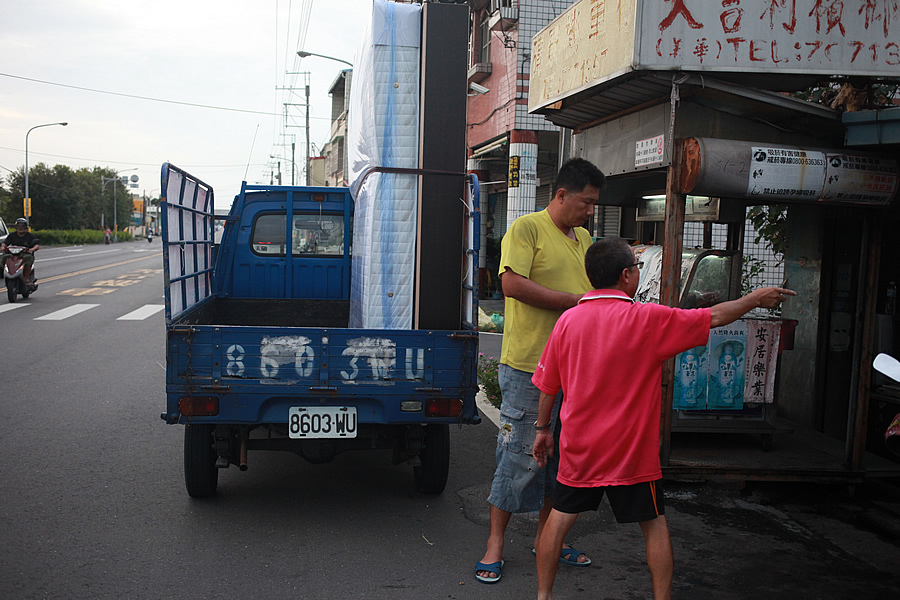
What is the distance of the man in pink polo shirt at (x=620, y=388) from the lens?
9.66ft

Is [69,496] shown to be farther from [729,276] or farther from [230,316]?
[729,276]

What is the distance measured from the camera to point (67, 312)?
1412cm

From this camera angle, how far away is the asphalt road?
3662 mm

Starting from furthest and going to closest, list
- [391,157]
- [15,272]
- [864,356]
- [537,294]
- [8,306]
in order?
[15,272] < [8,306] < [864,356] < [391,157] < [537,294]

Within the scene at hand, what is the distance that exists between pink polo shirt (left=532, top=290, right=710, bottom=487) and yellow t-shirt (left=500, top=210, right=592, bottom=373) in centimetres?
57

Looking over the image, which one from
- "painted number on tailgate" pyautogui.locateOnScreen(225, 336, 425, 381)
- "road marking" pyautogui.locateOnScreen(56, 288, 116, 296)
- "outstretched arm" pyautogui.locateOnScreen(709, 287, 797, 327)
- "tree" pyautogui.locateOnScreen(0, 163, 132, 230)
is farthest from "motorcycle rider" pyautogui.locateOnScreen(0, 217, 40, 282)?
"tree" pyautogui.locateOnScreen(0, 163, 132, 230)

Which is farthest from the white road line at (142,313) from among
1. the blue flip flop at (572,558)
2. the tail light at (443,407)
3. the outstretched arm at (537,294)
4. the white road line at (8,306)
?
the outstretched arm at (537,294)

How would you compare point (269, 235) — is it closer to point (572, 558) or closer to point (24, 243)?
point (572, 558)

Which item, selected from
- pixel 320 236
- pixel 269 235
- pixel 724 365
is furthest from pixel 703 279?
pixel 269 235

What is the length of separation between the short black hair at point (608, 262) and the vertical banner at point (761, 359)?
287 cm

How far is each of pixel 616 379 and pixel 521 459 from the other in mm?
850

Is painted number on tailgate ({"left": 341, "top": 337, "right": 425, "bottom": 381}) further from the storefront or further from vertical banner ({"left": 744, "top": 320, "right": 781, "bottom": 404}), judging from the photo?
vertical banner ({"left": 744, "top": 320, "right": 781, "bottom": 404})

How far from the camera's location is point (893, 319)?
593 cm

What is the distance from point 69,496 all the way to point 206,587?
5.83 feet
